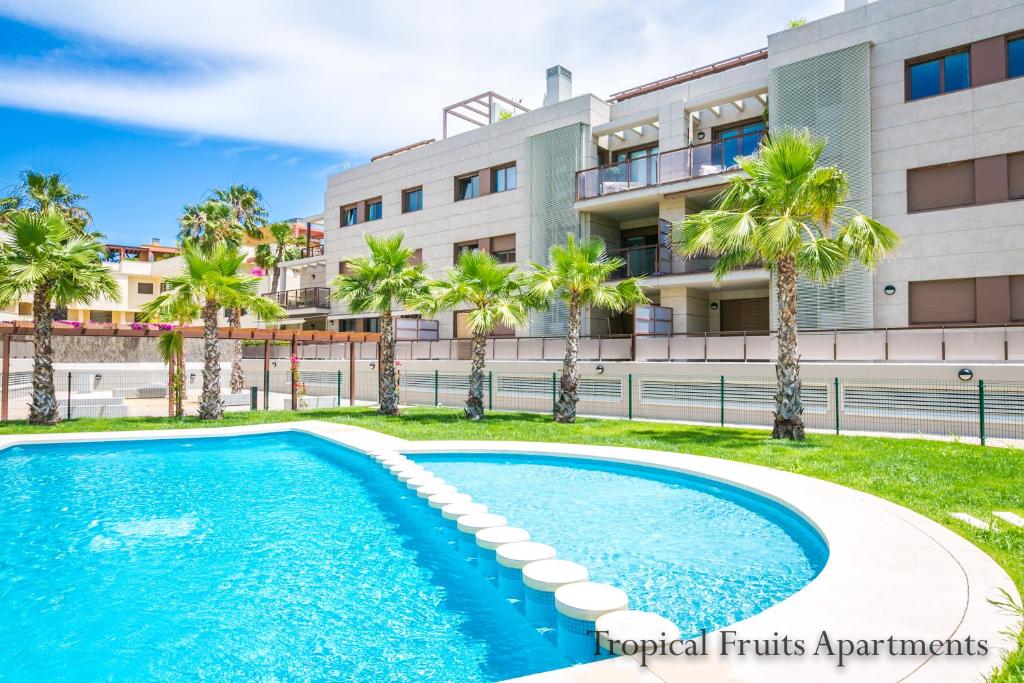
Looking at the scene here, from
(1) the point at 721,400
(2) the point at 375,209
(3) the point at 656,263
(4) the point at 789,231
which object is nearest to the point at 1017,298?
(1) the point at 721,400

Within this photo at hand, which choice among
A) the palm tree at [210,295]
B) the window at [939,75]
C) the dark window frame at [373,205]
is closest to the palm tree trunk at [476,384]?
the palm tree at [210,295]

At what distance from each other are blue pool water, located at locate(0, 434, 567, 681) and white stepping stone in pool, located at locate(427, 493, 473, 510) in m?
0.27

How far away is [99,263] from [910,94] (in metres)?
23.9

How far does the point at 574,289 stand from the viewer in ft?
57.4

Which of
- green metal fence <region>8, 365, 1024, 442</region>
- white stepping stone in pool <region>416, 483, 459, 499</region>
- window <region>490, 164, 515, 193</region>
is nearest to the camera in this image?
white stepping stone in pool <region>416, 483, 459, 499</region>

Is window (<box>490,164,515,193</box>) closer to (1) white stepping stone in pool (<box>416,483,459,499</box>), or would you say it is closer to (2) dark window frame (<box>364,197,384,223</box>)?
(2) dark window frame (<box>364,197,384,223</box>)

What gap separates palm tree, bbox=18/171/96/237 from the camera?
2909 centimetres

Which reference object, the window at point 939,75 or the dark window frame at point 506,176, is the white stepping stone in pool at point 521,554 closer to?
the window at point 939,75

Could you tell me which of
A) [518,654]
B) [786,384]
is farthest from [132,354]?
[518,654]

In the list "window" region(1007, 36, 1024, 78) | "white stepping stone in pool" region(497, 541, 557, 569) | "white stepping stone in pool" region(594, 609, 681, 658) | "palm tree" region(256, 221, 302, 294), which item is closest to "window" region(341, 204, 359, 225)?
"palm tree" region(256, 221, 302, 294)

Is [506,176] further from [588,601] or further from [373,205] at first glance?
[588,601]

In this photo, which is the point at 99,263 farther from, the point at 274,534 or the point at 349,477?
the point at 274,534

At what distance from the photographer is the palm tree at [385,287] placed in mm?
19500

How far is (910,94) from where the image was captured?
17969 millimetres
